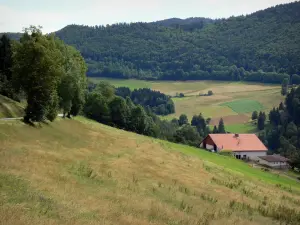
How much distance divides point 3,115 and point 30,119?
3.78m

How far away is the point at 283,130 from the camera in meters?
176

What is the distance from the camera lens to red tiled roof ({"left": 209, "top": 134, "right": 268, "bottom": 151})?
374 feet

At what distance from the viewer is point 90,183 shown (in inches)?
1137

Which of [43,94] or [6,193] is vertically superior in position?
[43,94]

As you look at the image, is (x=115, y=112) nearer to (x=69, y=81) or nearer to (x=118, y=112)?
(x=118, y=112)

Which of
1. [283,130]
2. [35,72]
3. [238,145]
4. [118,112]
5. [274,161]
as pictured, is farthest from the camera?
[283,130]

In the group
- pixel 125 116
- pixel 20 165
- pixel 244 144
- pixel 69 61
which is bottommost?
pixel 244 144

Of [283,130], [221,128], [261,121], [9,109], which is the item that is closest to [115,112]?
[9,109]

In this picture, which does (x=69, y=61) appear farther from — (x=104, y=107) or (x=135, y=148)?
(x=104, y=107)

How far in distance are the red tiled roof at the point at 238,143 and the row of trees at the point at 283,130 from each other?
1379 inches

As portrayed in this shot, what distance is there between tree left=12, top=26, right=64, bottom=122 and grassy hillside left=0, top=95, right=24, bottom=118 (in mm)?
4987

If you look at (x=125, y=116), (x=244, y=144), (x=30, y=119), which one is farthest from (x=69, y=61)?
(x=244, y=144)

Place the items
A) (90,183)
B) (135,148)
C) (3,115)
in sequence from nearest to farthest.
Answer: (90,183) → (3,115) → (135,148)

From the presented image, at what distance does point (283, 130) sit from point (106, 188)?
161m
